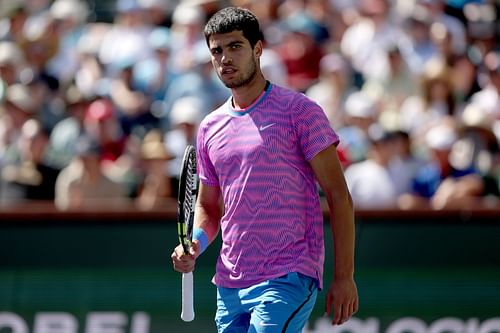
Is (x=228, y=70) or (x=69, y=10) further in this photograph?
(x=69, y=10)

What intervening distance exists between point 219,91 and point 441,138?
2.13m

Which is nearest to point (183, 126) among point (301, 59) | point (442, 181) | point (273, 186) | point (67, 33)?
point (301, 59)

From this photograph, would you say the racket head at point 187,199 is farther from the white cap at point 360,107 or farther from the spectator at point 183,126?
the white cap at point 360,107

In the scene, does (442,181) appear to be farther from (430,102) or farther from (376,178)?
(430,102)

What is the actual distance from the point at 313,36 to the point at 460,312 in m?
4.09

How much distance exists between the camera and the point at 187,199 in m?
5.06

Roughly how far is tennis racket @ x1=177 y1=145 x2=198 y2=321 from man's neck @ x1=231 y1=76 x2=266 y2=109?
0.37m

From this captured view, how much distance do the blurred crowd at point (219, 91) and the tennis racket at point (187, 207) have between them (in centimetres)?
335

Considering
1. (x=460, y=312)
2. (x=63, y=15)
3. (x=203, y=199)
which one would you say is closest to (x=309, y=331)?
(x=460, y=312)

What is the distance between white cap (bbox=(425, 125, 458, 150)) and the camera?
9.13m

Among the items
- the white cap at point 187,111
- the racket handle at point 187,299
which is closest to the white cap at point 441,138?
the white cap at point 187,111

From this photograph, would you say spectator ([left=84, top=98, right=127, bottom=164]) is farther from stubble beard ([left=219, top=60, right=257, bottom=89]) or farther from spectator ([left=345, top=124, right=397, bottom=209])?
stubble beard ([left=219, top=60, right=257, bottom=89])

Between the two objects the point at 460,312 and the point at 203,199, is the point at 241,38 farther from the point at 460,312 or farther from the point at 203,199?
the point at 460,312

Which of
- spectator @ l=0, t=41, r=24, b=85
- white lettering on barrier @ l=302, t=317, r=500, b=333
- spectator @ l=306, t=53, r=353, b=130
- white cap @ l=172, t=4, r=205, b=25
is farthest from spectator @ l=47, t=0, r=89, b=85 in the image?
white lettering on barrier @ l=302, t=317, r=500, b=333
